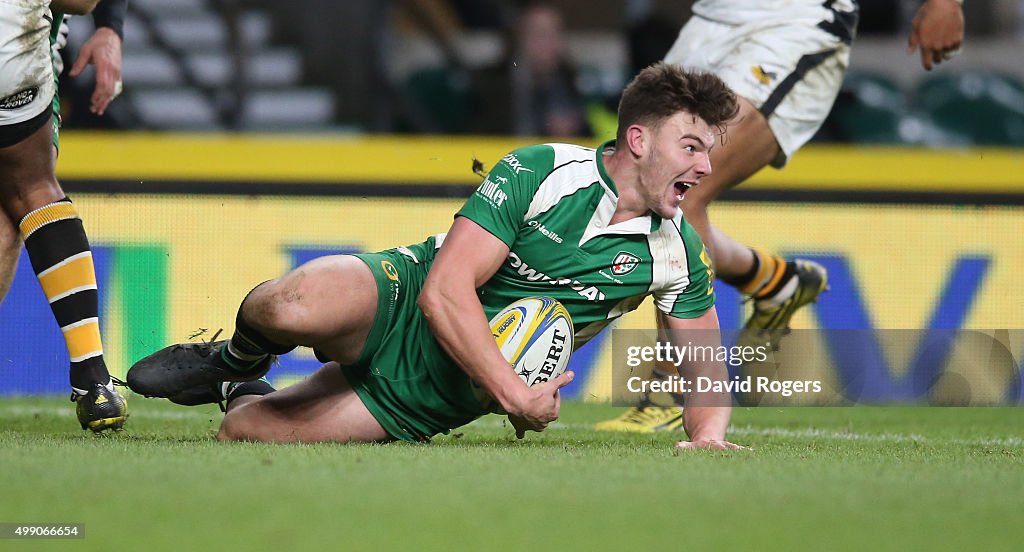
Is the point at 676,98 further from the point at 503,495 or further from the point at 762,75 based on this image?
the point at 503,495

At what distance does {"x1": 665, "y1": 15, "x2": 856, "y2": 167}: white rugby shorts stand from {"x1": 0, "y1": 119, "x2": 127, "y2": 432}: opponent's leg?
2.30m

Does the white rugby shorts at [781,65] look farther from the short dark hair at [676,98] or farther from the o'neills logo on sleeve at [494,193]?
the o'neills logo on sleeve at [494,193]

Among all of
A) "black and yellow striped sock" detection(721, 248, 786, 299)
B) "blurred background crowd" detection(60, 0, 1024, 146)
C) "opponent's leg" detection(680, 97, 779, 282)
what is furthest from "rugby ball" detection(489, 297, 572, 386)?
"blurred background crowd" detection(60, 0, 1024, 146)

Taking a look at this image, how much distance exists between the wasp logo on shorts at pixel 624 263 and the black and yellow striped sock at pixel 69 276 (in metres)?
1.61

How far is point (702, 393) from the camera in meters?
4.13

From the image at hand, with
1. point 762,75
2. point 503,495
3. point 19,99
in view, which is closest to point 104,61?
point 19,99

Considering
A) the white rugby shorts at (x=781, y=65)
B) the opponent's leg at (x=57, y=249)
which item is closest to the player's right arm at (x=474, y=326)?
the opponent's leg at (x=57, y=249)

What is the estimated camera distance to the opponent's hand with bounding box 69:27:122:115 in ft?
16.0

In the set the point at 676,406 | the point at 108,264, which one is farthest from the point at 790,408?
the point at 108,264

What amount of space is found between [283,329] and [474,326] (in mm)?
539

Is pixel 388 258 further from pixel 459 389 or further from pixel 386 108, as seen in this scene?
pixel 386 108

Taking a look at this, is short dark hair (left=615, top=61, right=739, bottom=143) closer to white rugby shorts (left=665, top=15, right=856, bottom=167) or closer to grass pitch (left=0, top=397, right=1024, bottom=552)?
grass pitch (left=0, top=397, right=1024, bottom=552)

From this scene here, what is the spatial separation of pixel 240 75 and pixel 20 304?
10.2 ft

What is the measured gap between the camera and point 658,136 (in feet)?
13.0
